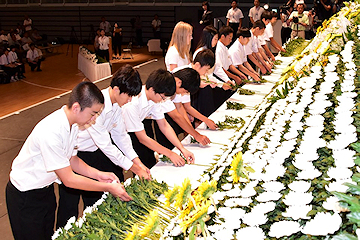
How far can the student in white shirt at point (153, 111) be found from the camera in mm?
2531

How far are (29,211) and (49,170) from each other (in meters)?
0.34

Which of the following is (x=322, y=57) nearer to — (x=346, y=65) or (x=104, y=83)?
(x=346, y=65)

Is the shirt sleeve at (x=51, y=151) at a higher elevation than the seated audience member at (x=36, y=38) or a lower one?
higher

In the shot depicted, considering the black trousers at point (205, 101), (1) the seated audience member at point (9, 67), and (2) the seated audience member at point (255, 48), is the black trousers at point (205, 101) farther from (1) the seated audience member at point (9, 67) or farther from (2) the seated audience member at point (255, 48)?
(1) the seated audience member at point (9, 67)

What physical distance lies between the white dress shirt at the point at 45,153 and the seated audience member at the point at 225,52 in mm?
2725

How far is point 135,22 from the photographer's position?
55.4 ft

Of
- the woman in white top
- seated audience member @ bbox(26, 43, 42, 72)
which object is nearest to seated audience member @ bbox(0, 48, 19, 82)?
seated audience member @ bbox(26, 43, 42, 72)

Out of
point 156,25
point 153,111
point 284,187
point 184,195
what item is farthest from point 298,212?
point 156,25

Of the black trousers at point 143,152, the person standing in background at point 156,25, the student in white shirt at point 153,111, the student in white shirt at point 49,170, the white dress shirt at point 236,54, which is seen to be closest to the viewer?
the student in white shirt at point 49,170

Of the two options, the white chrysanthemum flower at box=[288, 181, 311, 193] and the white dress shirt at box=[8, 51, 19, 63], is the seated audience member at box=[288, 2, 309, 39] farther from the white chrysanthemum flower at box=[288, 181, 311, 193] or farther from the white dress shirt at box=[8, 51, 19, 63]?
the white chrysanthemum flower at box=[288, 181, 311, 193]

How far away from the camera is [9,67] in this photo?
35.1 ft

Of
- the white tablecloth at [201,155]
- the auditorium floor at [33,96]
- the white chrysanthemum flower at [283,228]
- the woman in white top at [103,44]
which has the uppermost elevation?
the white chrysanthemum flower at [283,228]

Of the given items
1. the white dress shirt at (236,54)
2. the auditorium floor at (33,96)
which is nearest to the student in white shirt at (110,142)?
the auditorium floor at (33,96)

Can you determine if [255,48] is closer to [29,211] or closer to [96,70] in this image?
[96,70]
